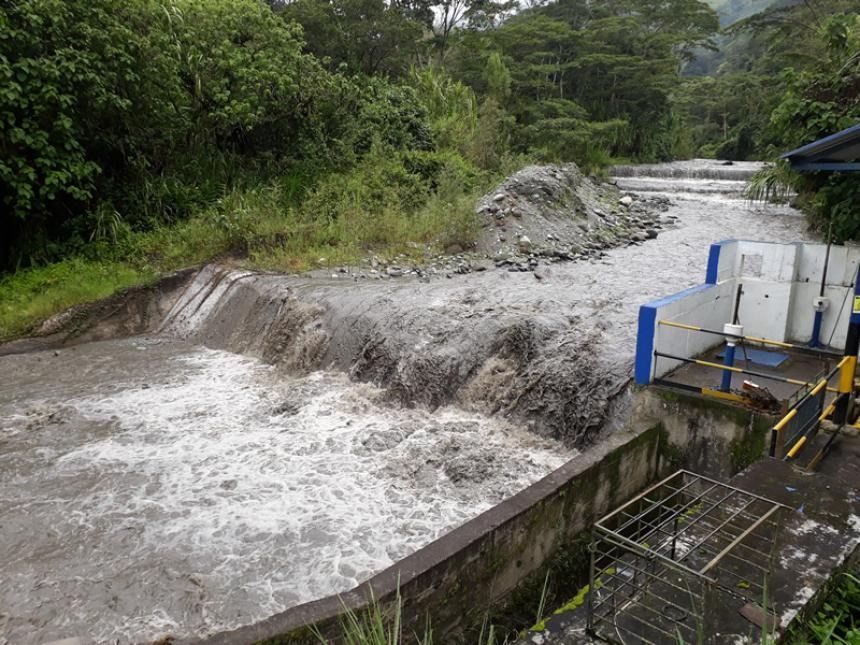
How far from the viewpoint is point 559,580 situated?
4.80m

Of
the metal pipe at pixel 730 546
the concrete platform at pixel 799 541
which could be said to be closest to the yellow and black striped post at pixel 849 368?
the concrete platform at pixel 799 541

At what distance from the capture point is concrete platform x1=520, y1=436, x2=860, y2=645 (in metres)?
3.12

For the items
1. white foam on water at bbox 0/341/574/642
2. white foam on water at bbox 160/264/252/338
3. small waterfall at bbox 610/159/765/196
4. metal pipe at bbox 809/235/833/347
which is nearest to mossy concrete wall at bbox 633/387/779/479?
white foam on water at bbox 0/341/574/642

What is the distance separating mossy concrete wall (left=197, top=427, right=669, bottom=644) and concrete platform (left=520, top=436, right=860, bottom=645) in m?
0.78

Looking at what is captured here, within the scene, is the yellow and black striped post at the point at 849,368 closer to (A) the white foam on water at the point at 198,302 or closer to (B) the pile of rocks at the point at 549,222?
(B) the pile of rocks at the point at 549,222

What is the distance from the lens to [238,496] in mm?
6055

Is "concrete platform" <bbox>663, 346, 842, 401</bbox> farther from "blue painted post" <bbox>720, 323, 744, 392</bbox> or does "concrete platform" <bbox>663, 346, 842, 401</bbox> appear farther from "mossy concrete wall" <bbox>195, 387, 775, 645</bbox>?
"mossy concrete wall" <bbox>195, 387, 775, 645</bbox>

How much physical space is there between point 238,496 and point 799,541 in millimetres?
4752

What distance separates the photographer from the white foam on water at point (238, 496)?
4734 millimetres

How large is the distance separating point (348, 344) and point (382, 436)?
2264 millimetres

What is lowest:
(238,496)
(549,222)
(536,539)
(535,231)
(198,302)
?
(238,496)

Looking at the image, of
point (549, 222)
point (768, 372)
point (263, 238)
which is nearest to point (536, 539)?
point (768, 372)

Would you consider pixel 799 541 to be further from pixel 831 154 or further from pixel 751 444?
pixel 831 154

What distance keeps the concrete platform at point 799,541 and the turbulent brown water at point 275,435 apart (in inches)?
87.5
